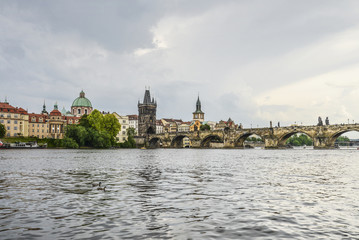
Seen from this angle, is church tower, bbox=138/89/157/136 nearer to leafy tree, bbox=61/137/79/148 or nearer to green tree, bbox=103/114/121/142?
green tree, bbox=103/114/121/142

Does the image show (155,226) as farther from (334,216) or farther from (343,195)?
(343,195)

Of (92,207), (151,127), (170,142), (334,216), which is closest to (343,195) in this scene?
(334,216)

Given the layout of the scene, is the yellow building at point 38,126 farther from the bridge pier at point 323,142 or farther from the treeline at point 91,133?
the bridge pier at point 323,142

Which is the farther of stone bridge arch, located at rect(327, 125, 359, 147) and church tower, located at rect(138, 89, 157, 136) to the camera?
church tower, located at rect(138, 89, 157, 136)

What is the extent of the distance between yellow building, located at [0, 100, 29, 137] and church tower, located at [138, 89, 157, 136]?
62.1m

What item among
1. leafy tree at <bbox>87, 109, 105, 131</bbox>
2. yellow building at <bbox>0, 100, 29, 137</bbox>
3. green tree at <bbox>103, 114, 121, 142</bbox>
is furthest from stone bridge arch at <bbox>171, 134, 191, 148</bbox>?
yellow building at <bbox>0, 100, 29, 137</bbox>

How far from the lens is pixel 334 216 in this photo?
442 inches

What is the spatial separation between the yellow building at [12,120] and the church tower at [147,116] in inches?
2444

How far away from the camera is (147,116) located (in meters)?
176

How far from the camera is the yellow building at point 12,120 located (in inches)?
4764

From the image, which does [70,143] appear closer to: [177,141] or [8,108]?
[8,108]

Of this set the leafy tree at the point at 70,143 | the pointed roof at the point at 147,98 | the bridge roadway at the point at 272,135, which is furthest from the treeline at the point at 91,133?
the pointed roof at the point at 147,98

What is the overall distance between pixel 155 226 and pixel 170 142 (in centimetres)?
14763

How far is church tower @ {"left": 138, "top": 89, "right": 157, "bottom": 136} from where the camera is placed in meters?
175
